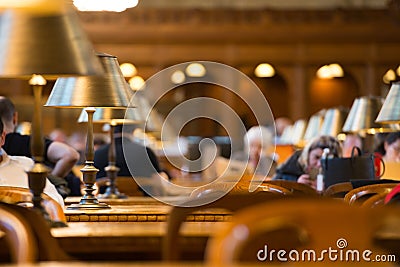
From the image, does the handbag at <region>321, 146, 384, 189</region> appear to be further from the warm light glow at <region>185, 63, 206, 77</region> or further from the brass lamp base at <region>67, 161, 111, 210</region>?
the warm light glow at <region>185, 63, 206, 77</region>

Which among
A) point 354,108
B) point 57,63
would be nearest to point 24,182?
point 57,63

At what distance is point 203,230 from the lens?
163 inches


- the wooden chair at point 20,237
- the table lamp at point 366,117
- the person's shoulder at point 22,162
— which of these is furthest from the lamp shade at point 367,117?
the wooden chair at point 20,237

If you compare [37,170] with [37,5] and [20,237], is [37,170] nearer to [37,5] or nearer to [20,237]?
[37,5]

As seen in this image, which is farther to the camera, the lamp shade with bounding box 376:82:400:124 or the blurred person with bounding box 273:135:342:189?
the blurred person with bounding box 273:135:342:189

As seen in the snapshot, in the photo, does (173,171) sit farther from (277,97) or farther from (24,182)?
(24,182)

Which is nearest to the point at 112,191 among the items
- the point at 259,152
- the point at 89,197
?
the point at 89,197

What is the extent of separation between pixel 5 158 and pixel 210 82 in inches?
708

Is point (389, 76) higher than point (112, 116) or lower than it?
higher

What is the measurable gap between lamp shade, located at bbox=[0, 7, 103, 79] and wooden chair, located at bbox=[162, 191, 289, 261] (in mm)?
600

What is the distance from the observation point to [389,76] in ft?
73.8

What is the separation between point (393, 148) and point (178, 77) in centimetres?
1394

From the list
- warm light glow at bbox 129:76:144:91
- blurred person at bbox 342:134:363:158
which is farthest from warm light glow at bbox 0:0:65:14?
warm light glow at bbox 129:76:144:91

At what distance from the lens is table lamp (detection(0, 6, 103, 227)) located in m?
3.55
